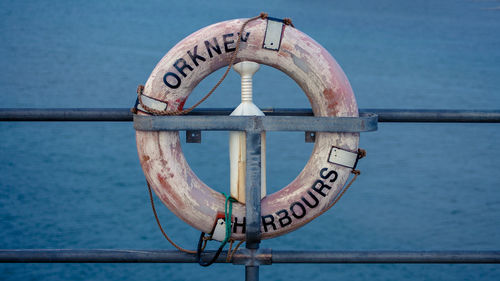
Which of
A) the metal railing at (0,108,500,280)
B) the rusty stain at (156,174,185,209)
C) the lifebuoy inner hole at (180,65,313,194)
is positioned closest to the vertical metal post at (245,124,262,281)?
the metal railing at (0,108,500,280)

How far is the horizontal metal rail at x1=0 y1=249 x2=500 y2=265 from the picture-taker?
131cm

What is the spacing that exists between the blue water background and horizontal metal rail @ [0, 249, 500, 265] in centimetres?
144

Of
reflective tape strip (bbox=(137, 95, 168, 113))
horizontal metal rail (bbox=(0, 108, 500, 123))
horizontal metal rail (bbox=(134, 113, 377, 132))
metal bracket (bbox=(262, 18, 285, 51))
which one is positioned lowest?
horizontal metal rail (bbox=(134, 113, 377, 132))

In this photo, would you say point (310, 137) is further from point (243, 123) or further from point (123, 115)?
point (123, 115)

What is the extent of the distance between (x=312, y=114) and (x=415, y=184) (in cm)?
249

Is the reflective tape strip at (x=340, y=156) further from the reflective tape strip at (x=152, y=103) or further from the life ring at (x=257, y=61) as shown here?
the reflective tape strip at (x=152, y=103)

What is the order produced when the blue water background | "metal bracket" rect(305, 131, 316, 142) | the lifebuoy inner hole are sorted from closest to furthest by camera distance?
"metal bracket" rect(305, 131, 316, 142) → the blue water background → the lifebuoy inner hole

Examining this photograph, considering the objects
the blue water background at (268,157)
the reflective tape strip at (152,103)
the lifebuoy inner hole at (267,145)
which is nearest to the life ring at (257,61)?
the reflective tape strip at (152,103)

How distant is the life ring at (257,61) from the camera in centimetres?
130

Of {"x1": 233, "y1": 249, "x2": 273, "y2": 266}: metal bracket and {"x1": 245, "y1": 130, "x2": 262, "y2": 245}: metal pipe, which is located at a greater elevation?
{"x1": 245, "y1": 130, "x2": 262, "y2": 245}: metal pipe

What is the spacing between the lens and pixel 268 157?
4.14 meters

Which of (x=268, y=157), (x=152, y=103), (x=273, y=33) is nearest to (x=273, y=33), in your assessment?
(x=273, y=33)

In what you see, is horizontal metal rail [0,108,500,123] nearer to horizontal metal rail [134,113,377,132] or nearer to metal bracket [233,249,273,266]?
horizontal metal rail [134,113,377,132]

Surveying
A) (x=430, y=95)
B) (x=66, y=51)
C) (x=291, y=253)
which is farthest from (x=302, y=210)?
(x=66, y=51)
